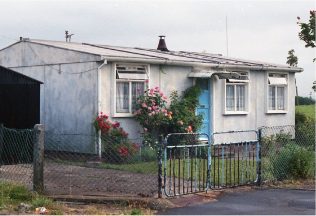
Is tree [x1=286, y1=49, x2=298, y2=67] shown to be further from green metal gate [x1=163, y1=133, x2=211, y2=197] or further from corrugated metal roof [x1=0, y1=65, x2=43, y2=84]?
corrugated metal roof [x1=0, y1=65, x2=43, y2=84]

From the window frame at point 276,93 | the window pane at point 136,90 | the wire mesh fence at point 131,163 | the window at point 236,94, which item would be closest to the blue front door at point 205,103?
the window at point 236,94

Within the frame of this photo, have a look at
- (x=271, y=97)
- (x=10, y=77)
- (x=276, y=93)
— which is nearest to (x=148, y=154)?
(x=10, y=77)

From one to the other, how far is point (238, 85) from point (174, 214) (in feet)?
40.0

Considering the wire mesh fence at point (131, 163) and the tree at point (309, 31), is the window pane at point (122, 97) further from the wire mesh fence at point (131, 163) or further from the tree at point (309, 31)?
the tree at point (309, 31)

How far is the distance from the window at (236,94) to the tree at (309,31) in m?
3.14

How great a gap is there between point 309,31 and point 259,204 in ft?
29.8

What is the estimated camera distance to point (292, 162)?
12.1 meters

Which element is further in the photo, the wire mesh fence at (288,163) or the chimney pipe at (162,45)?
the chimney pipe at (162,45)

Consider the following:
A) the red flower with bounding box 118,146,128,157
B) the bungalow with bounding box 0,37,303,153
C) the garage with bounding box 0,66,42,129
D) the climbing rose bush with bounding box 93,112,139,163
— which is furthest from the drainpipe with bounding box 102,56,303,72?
the red flower with bounding box 118,146,128,157

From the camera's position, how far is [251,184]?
1152cm

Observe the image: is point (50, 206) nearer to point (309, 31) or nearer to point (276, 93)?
point (309, 31)

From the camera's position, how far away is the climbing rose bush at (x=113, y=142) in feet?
49.2

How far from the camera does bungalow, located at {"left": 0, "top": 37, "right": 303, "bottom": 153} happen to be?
1628 cm

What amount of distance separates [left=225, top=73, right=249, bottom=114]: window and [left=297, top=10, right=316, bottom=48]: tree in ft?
10.3
